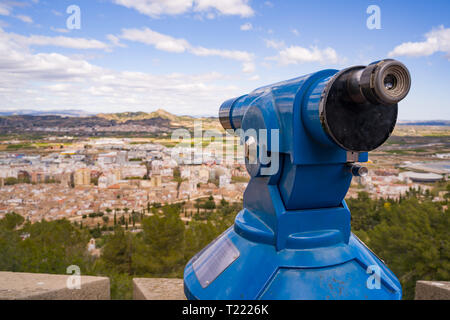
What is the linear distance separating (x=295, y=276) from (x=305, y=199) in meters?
0.41

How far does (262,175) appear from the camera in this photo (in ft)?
6.74

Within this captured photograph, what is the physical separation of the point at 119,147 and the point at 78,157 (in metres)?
5.24

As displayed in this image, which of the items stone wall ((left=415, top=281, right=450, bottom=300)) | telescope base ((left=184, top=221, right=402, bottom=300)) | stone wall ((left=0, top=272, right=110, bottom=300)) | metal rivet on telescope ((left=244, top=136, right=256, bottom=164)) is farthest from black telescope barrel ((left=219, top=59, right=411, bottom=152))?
stone wall ((left=415, top=281, right=450, bottom=300))

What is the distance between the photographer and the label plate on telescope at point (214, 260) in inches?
80.9

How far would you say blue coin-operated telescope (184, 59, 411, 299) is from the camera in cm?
164

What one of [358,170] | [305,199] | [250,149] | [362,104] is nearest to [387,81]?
[362,104]

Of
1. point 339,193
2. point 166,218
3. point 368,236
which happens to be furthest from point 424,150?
point 339,193

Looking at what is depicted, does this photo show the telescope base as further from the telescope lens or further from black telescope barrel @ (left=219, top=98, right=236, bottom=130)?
black telescope barrel @ (left=219, top=98, right=236, bottom=130)

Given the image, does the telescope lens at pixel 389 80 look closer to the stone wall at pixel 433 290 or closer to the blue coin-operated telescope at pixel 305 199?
the blue coin-operated telescope at pixel 305 199

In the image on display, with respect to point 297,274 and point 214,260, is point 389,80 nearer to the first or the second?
point 297,274

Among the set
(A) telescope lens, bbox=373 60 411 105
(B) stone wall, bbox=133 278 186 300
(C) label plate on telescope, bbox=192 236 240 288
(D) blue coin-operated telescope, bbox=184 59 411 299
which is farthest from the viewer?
(B) stone wall, bbox=133 278 186 300

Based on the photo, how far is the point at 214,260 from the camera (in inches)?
85.8

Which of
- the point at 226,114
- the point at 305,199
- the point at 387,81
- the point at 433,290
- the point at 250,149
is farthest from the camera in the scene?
the point at 433,290

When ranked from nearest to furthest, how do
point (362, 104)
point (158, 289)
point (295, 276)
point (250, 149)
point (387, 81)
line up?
point (387, 81), point (362, 104), point (295, 276), point (250, 149), point (158, 289)
